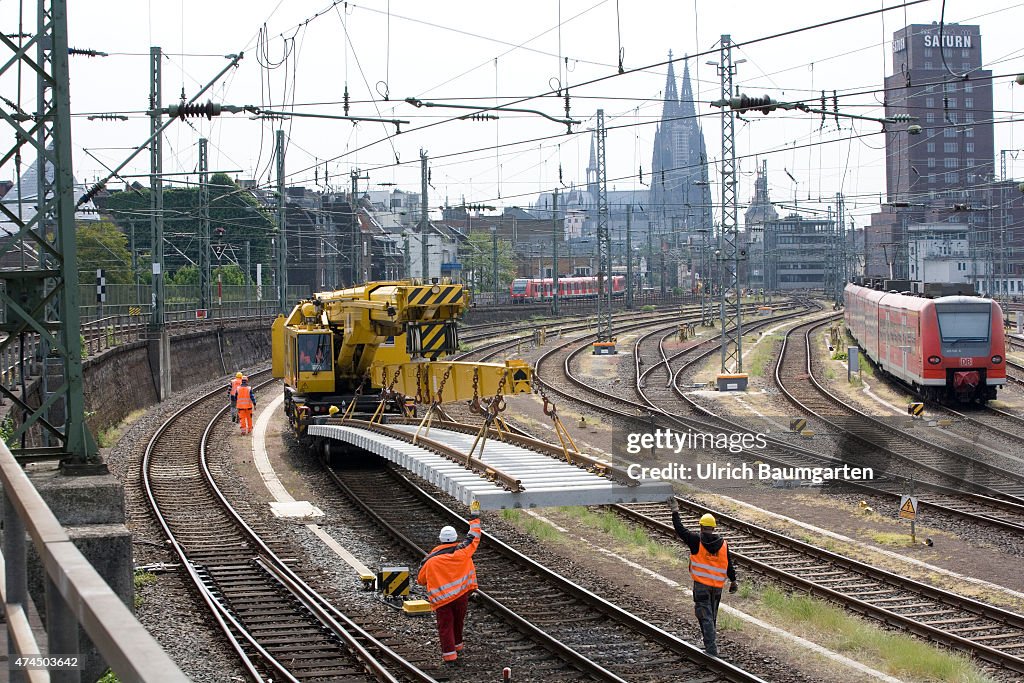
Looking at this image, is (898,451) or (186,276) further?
(186,276)

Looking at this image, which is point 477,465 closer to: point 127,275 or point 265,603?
point 265,603

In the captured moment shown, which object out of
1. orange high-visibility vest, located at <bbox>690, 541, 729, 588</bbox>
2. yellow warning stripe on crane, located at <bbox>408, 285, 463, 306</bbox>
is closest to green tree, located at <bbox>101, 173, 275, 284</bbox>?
yellow warning stripe on crane, located at <bbox>408, 285, 463, 306</bbox>

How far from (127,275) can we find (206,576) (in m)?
45.6

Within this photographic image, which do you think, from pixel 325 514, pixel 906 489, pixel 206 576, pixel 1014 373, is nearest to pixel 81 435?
pixel 206 576

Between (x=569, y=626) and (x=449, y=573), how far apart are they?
67.8 inches

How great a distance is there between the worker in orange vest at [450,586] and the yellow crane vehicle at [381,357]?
17.4ft

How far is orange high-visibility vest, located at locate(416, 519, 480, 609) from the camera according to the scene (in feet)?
34.9

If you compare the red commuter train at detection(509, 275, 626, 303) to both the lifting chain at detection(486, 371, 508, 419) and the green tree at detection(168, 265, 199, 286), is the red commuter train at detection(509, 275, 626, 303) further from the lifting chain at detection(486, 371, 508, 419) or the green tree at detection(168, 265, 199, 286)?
the lifting chain at detection(486, 371, 508, 419)

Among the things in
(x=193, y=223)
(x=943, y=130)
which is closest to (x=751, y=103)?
(x=193, y=223)

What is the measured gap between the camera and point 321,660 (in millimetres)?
10820

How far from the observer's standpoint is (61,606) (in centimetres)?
300

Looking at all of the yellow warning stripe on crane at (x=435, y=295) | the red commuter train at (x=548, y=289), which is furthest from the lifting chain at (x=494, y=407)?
the red commuter train at (x=548, y=289)

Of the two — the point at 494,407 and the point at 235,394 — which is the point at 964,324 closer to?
the point at 494,407

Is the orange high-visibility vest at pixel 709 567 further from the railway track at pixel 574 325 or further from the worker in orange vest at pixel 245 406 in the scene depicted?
the railway track at pixel 574 325
